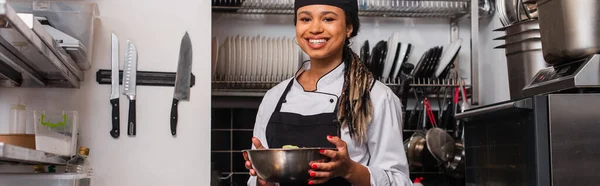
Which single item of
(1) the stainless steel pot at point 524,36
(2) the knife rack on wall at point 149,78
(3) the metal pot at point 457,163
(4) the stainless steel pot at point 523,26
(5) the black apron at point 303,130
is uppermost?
(4) the stainless steel pot at point 523,26

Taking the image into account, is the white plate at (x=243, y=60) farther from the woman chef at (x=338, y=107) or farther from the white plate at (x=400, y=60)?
the woman chef at (x=338, y=107)

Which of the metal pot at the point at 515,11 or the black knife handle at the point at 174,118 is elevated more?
the metal pot at the point at 515,11

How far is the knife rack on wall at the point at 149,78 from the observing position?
247 centimetres

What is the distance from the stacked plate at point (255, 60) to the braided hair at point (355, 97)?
93cm

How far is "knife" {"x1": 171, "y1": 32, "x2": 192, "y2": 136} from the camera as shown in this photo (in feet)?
8.22

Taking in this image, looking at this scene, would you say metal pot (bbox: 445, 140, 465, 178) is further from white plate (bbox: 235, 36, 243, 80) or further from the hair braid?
the hair braid

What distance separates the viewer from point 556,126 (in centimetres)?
173

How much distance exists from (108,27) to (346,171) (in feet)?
3.82

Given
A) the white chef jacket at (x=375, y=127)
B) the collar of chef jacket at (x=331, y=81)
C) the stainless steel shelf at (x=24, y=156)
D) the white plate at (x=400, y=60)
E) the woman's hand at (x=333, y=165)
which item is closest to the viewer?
the stainless steel shelf at (x=24, y=156)

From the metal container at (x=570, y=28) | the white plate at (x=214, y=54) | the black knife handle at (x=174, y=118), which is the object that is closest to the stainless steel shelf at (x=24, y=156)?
the black knife handle at (x=174, y=118)

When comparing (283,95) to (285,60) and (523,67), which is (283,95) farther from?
(285,60)

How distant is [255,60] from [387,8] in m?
0.61

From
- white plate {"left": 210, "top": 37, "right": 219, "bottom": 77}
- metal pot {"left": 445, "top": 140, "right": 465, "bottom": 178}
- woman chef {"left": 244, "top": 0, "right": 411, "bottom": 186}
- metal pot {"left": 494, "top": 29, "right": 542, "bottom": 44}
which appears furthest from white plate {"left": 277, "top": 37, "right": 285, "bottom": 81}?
metal pot {"left": 494, "top": 29, "right": 542, "bottom": 44}

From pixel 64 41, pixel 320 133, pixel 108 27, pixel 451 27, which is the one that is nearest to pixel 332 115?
pixel 320 133
